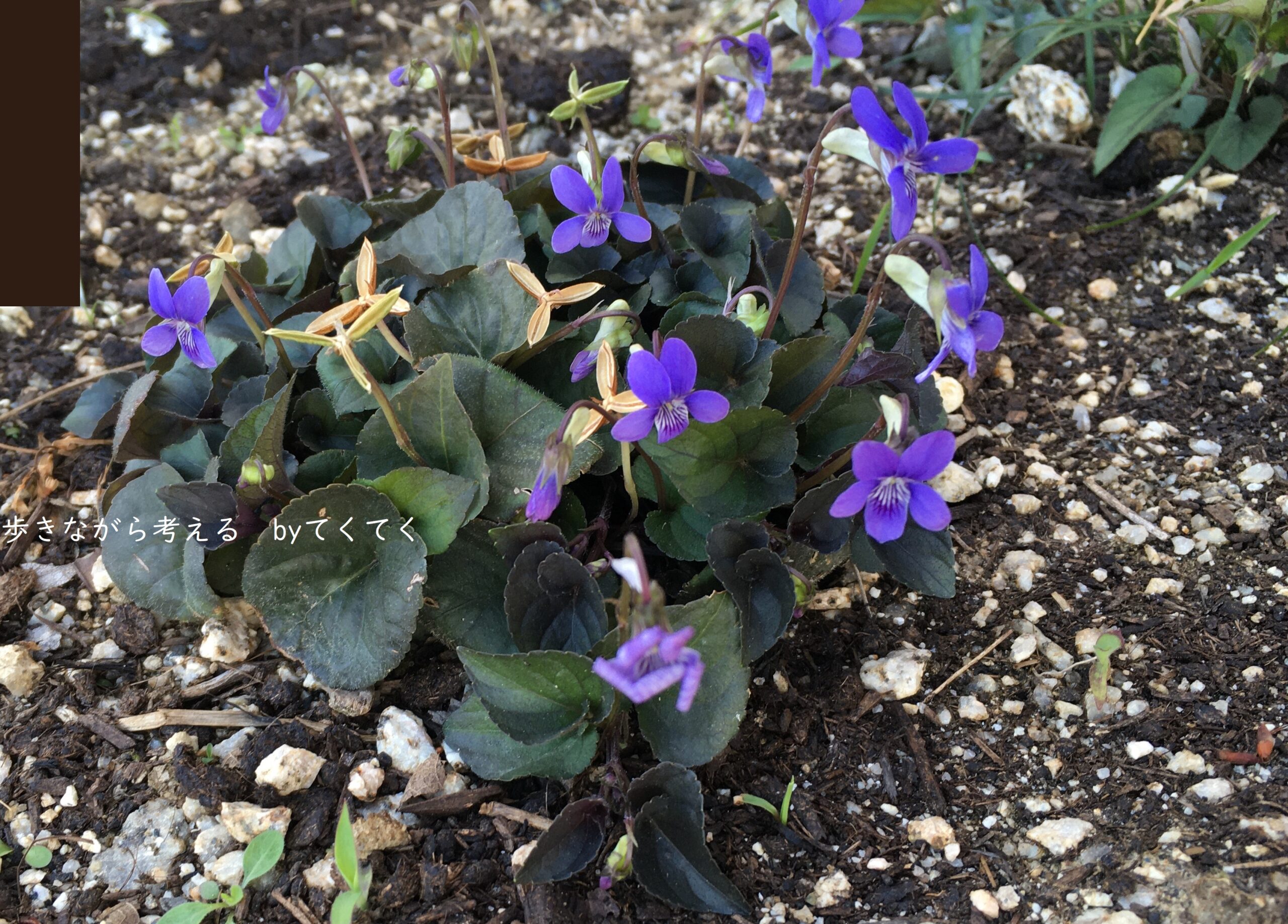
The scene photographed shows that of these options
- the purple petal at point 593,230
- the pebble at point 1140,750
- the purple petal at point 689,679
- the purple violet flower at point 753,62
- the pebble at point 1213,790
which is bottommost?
the pebble at point 1140,750

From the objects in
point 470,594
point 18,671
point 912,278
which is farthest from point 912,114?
point 18,671

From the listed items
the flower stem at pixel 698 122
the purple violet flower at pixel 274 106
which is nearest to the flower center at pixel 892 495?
the flower stem at pixel 698 122

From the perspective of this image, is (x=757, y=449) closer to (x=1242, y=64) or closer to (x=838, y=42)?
(x=838, y=42)

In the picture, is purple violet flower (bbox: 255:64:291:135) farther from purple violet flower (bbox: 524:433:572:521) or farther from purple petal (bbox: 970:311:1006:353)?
purple petal (bbox: 970:311:1006:353)

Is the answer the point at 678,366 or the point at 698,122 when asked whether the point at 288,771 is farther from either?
the point at 698,122

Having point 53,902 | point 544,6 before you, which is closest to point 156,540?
point 53,902

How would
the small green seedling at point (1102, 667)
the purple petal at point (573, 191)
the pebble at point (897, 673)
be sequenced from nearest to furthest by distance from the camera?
the small green seedling at point (1102, 667)
the purple petal at point (573, 191)
the pebble at point (897, 673)

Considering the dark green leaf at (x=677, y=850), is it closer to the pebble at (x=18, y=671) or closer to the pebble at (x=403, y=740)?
the pebble at (x=403, y=740)
